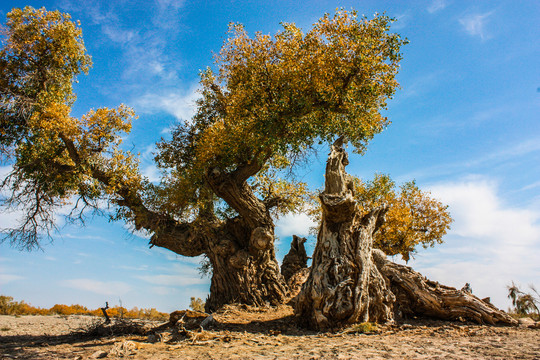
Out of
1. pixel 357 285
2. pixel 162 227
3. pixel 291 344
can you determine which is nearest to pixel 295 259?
pixel 162 227

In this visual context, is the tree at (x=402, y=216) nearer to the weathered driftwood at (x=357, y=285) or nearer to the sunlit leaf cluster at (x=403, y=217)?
the sunlit leaf cluster at (x=403, y=217)

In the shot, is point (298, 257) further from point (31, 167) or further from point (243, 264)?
point (31, 167)

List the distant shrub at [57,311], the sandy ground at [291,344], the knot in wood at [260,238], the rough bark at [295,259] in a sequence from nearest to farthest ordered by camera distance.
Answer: the sandy ground at [291,344], the knot in wood at [260,238], the rough bark at [295,259], the distant shrub at [57,311]

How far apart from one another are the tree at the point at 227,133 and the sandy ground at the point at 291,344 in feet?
15.0

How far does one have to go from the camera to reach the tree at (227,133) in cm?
1222

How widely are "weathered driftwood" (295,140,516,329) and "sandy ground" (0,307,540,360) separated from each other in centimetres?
56

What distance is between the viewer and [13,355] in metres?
7.48

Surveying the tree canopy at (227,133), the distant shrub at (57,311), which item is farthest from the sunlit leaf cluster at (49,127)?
the distant shrub at (57,311)

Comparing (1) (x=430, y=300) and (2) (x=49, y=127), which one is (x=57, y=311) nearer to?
(2) (x=49, y=127)

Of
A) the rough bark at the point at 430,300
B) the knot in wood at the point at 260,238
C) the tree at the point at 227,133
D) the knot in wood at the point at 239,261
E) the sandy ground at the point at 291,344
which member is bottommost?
the sandy ground at the point at 291,344

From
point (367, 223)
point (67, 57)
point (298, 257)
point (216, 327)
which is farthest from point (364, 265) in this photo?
point (67, 57)

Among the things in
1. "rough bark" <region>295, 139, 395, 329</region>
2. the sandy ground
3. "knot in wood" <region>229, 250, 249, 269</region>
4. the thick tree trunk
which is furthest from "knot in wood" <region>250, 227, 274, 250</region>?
the sandy ground

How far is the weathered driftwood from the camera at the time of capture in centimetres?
952

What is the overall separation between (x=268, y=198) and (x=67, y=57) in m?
10.9
